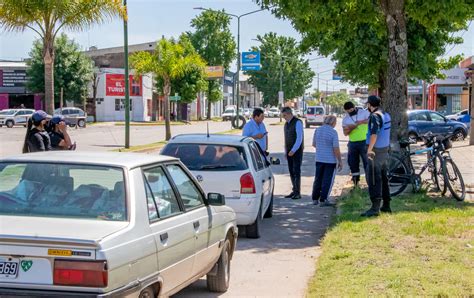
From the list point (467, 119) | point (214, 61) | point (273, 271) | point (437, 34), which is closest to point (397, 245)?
point (273, 271)

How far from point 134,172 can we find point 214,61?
87984 millimetres

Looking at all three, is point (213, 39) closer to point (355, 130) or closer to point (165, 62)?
point (165, 62)

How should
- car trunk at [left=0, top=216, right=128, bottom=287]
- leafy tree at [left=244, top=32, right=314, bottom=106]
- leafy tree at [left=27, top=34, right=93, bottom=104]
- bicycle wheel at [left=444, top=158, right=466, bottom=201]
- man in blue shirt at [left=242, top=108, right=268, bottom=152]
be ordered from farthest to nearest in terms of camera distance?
1. leafy tree at [left=244, top=32, right=314, bottom=106]
2. leafy tree at [left=27, top=34, right=93, bottom=104]
3. man in blue shirt at [left=242, top=108, right=268, bottom=152]
4. bicycle wheel at [left=444, top=158, right=466, bottom=201]
5. car trunk at [left=0, top=216, right=128, bottom=287]

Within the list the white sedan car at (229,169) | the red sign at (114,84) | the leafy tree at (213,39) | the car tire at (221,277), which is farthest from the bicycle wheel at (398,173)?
the leafy tree at (213,39)

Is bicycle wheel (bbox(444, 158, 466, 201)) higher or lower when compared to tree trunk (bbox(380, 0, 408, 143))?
lower

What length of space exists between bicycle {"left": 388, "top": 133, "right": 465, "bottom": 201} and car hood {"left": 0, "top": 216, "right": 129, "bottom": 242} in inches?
361

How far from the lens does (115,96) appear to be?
230 feet

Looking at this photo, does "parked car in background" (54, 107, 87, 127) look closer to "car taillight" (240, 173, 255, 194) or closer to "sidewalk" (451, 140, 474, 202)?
"sidewalk" (451, 140, 474, 202)

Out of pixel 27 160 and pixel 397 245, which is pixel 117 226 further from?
pixel 397 245

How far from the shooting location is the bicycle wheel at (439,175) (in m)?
12.7

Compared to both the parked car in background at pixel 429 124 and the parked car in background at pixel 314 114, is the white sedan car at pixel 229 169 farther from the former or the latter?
the parked car in background at pixel 314 114

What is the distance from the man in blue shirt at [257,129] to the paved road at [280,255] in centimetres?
130

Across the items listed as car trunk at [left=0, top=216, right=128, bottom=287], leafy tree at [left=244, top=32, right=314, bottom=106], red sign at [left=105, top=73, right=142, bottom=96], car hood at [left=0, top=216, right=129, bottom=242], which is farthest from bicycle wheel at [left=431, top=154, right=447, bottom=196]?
leafy tree at [left=244, top=32, right=314, bottom=106]

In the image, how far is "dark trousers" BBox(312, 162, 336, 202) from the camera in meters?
12.8
